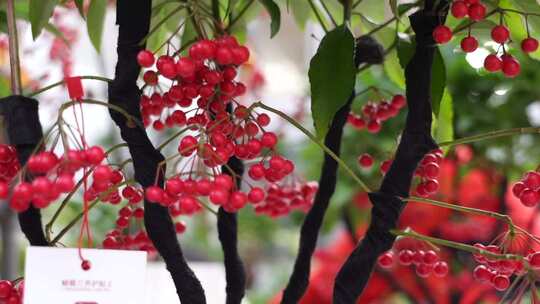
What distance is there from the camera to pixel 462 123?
1.47 meters

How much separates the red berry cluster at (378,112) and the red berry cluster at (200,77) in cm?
20

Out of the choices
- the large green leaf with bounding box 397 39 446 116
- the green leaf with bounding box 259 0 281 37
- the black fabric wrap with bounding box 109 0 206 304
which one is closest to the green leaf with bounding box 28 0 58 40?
the black fabric wrap with bounding box 109 0 206 304

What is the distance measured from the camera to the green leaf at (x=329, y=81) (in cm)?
57

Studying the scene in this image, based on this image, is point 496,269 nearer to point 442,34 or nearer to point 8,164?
point 442,34

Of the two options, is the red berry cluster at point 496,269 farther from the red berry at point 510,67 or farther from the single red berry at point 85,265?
the single red berry at point 85,265

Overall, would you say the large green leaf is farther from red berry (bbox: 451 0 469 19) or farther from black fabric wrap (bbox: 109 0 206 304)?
black fabric wrap (bbox: 109 0 206 304)

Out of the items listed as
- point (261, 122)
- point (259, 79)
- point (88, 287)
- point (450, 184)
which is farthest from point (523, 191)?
point (259, 79)

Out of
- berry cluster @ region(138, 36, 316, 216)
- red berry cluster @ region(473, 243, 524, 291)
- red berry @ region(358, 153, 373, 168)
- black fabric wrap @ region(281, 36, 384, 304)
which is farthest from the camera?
red berry @ region(358, 153, 373, 168)

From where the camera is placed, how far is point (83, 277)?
0.48 m

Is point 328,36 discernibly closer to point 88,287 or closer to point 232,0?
point 232,0

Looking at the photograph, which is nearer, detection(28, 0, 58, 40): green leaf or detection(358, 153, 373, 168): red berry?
detection(28, 0, 58, 40): green leaf

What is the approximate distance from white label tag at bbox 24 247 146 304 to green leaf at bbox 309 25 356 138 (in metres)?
0.18

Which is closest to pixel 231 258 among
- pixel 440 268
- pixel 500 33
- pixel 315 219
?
pixel 315 219

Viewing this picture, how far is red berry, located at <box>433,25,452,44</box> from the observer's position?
533 millimetres
